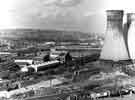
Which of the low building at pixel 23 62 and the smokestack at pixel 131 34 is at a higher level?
the smokestack at pixel 131 34

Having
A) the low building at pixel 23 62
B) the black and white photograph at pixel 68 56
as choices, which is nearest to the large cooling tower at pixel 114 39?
the black and white photograph at pixel 68 56

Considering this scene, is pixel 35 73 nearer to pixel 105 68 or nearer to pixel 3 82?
pixel 3 82

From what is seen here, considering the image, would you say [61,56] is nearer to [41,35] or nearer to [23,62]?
[41,35]

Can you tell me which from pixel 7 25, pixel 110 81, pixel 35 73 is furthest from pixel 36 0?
pixel 110 81

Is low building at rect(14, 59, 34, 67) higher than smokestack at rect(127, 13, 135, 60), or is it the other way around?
smokestack at rect(127, 13, 135, 60)

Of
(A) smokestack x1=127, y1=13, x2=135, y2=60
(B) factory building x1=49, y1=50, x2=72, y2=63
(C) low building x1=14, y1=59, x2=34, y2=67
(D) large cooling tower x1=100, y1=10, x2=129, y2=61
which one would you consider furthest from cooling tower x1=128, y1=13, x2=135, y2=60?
(C) low building x1=14, y1=59, x2=34, y2=67

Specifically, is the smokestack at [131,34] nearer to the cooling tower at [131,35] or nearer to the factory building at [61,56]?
the cooling tower at [131,35]

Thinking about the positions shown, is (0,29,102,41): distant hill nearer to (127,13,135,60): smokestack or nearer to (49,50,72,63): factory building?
(49,50,72,63): factory building
